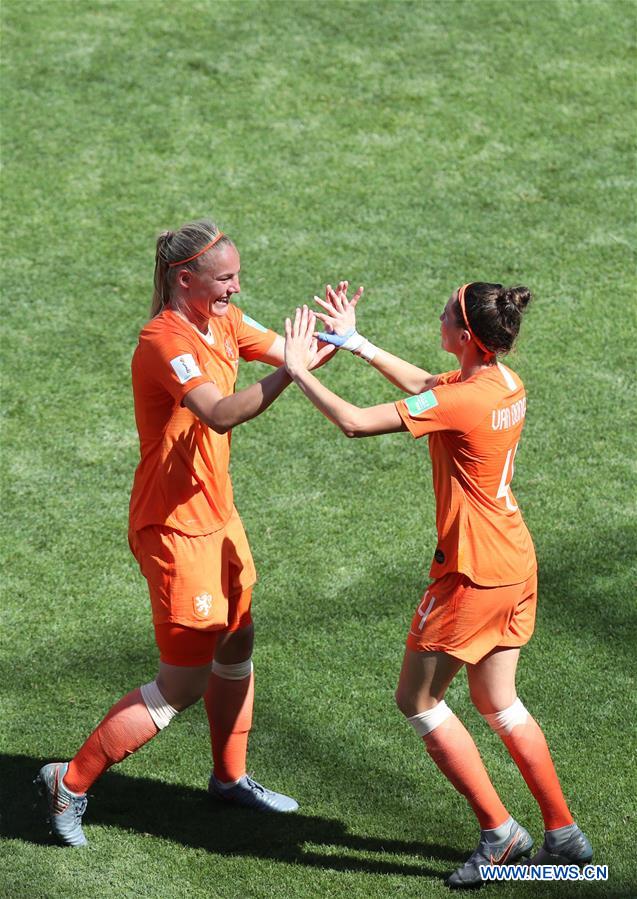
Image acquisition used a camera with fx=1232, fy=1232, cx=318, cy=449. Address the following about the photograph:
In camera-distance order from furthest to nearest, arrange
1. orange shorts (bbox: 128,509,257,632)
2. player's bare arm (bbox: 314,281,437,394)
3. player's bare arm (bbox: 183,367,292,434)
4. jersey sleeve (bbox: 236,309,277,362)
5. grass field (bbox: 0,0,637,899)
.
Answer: grass field (bbox: 0,0,637,899)
jersey sleeve (bbox: 236,309,277,362)
player's bare arm (bbox: 314,281,437,394)
orange shorts (bbox: 128,509,257,632)
player's bare arm (bbox: 183,367,292,434)

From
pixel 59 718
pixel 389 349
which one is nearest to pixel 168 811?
pixel 59 718

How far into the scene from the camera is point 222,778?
15.1ft

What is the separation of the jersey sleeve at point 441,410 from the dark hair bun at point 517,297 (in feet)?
0.96

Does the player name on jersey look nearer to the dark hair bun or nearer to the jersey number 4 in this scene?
the jersey number 4

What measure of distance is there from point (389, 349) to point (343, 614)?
7.55ft

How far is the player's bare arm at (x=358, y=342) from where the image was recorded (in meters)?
4.21

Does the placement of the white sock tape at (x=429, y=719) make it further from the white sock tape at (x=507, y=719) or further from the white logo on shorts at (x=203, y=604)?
the white logo on shorts at (x=203, y=604)

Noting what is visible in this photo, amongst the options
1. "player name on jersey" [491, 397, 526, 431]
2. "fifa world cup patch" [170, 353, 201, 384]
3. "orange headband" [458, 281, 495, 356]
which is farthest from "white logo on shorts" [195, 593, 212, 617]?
"orange headband" [458, 281, 495, 356]

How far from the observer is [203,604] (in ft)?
13.5

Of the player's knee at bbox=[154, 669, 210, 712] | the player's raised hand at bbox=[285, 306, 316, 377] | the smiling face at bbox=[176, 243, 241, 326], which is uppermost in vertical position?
the smiling face at bbox=[176, 243, 241, 326]

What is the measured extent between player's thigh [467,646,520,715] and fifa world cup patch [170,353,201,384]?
133 centimetres

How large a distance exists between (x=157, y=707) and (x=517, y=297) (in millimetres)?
1821

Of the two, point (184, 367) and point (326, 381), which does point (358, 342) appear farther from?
point (326, 381)

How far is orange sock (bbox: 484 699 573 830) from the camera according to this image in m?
4.04
